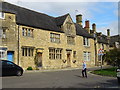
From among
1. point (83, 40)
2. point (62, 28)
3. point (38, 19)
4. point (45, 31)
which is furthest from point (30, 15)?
point (83, 40)

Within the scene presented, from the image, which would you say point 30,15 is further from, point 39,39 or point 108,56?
point 108,56

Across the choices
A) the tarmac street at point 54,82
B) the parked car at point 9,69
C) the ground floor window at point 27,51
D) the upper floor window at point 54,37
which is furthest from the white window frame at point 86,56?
the parked car at point 9,69

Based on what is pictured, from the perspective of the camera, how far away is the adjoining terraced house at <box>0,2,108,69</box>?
2453 cm

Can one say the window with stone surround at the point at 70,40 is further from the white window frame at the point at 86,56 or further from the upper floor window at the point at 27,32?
the upper floor window at the point at 27,32

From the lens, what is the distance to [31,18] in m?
29.6

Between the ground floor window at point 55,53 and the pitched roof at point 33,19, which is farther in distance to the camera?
the ground floor window at point 55,53

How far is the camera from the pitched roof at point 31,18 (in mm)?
26964

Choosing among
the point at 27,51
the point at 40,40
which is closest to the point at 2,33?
the point at 27,51

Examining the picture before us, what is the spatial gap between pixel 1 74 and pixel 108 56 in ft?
52.2

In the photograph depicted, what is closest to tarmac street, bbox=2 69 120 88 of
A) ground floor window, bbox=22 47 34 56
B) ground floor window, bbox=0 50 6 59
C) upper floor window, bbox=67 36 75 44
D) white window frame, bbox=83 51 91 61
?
ground floor window, bbox=0 50 6 59

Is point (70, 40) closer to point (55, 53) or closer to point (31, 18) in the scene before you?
point (55, 53)

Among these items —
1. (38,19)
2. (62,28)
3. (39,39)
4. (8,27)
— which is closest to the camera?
(8,27)

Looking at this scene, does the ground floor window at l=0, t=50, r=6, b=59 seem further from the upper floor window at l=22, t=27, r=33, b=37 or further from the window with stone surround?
the window with stone surround

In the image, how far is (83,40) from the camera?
39.2 m
